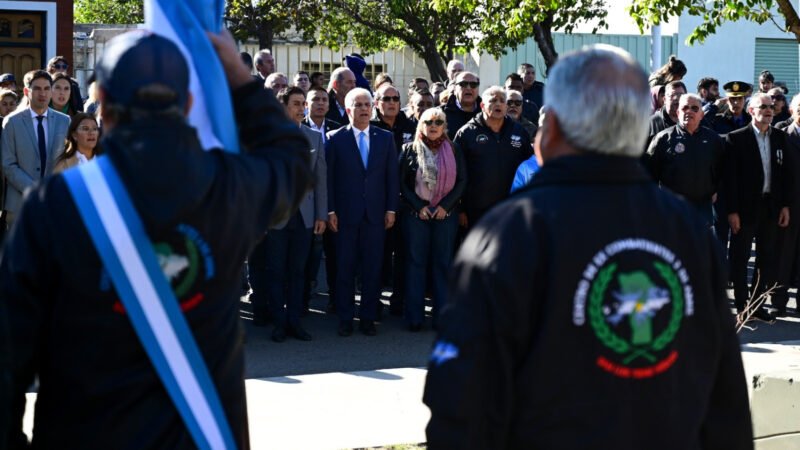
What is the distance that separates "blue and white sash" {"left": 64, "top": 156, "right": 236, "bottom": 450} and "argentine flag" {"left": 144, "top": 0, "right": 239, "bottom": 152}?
0.35 metres

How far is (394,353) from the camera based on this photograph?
9.60 metres

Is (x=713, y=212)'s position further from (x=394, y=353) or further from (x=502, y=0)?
(x=502, y=0)

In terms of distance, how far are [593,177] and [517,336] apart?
1.39 feet

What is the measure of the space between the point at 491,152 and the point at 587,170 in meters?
7.87

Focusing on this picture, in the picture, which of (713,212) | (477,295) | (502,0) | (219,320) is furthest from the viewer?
(502,0)

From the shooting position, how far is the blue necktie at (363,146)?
412 inches

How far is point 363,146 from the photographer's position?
34.5 feet

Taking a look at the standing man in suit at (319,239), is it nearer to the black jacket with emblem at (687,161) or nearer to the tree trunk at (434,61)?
the black jacket with emblem at (687,161)

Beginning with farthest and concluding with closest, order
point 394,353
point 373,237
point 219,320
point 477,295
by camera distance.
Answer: point 373,237
point 394,353
point 219,320
point 477,295

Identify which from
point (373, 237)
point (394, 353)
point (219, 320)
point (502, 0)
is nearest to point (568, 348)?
point (219, 320)

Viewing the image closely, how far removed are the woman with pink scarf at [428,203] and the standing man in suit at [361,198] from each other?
0.17m

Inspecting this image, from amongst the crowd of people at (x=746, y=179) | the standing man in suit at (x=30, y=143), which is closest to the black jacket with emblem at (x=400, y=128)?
the crowd of people at (x=746, y=179)

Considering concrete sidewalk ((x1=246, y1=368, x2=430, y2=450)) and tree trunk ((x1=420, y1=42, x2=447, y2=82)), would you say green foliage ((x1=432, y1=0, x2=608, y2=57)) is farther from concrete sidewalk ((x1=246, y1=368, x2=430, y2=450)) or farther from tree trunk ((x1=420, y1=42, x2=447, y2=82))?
concrete sidewalk ((x1=246, y1=368, x2=430, y2=450))

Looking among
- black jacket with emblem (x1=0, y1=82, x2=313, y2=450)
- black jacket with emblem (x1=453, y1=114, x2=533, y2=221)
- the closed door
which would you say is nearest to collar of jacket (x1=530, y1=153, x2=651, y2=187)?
black jacket with emblem (x1=0, y1=82, x2=313, y2=450)
